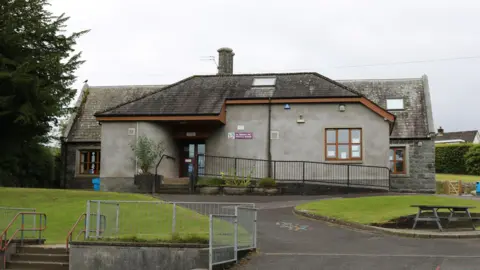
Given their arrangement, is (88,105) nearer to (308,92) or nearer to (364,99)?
(308,92)

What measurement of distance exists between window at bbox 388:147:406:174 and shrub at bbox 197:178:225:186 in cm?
1149

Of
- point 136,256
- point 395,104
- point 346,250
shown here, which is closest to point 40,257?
point 136,256

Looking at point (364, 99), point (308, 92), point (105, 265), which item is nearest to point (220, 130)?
point (308, 92)

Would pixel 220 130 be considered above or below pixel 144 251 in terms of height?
above

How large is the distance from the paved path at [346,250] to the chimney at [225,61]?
2079 cm

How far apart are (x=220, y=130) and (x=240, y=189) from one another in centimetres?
506

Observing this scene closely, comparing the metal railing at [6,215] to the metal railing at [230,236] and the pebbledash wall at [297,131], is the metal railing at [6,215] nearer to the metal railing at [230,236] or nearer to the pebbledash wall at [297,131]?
the metal railing at [230,236]

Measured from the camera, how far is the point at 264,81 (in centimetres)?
3055

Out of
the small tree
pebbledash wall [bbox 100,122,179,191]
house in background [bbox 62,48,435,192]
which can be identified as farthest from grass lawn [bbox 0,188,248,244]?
house in background [bbox 62,48,435,192]

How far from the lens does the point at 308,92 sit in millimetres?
28625

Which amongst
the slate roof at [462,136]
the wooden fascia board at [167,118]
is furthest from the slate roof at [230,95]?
the slate roof at [462,136]

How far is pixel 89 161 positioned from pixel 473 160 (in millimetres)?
30187

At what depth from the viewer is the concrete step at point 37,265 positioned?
47.3 feet

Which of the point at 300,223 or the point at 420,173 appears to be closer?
the point at 300,223
